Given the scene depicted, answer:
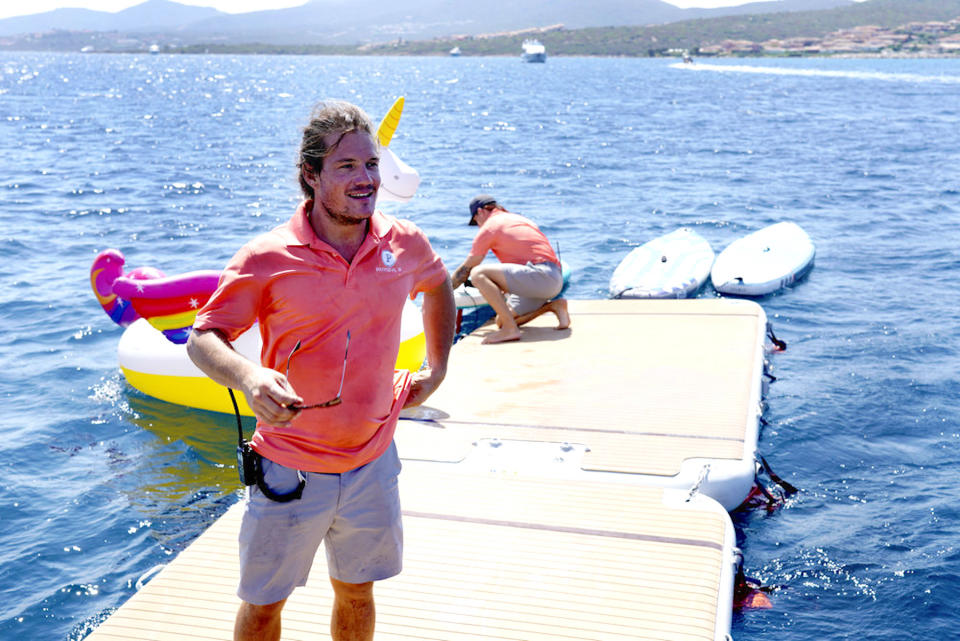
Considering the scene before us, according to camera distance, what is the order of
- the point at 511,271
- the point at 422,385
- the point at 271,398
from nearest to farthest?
the point at 271,398 → the point at 422,385 → the point at 511,271

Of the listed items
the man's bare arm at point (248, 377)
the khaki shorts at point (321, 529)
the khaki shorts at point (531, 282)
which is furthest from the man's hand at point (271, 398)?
the khaki shorts at point (531, 282)

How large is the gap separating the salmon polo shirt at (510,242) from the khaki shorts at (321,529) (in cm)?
570

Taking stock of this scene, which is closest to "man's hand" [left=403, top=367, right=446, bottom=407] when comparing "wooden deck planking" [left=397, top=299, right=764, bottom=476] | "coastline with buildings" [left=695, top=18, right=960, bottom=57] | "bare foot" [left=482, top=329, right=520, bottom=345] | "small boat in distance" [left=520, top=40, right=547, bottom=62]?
"wooden deck planking" [left=397, top=299, right=764, bottom=476]

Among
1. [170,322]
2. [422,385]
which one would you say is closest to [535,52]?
[170,322]

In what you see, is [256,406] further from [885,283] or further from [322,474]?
[885,283]

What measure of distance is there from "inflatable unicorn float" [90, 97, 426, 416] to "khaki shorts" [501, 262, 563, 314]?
3.54 feet

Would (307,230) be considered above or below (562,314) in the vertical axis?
above

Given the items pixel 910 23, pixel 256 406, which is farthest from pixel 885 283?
pixel 910 23

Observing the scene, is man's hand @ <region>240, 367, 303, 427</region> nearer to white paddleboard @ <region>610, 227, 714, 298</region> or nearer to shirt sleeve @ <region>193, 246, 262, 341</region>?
shirt sleeve @ <region>193, 246, 262, 341</region>

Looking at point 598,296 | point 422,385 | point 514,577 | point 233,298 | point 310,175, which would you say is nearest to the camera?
point 233,298

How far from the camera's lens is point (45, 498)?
672 centimetres

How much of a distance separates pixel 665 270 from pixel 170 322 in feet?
21.5

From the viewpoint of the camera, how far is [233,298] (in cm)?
280

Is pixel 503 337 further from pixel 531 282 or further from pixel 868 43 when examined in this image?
pixel 868 43
